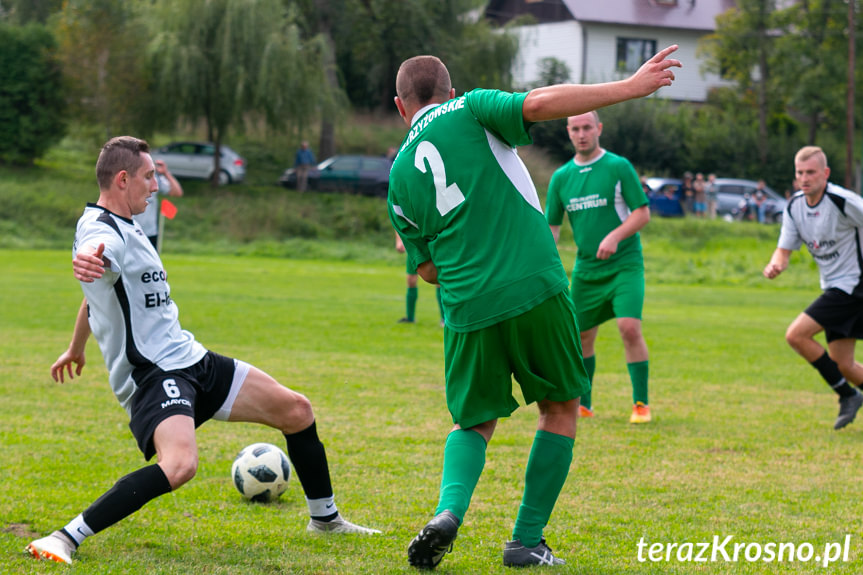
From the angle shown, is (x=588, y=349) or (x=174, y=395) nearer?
(x=174, y=395)

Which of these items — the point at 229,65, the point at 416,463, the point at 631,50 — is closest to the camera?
the point at 416,463

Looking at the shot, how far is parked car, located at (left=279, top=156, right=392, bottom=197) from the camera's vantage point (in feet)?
121

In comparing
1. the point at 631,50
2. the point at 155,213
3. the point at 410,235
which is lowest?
the point at 155,213

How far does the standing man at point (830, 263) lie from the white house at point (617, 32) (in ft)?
141

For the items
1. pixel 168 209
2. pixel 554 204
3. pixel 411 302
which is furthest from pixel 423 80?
pixel 411 302

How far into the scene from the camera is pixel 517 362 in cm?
400

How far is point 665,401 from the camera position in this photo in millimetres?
8617

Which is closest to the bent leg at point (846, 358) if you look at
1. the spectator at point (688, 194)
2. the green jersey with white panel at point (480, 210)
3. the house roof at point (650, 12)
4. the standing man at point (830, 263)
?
the standing man at point (830, 263)

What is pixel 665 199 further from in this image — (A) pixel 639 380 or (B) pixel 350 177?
(A) pixel 639 380

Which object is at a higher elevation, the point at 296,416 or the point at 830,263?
the point at 830,263

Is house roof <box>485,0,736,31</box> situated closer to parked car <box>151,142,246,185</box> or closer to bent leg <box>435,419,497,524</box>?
parked car <box>151,142,246,185</box>

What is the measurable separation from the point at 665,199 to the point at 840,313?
31.5 meters

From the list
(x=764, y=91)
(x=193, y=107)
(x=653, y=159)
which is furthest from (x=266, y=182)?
(x=764, y=91)

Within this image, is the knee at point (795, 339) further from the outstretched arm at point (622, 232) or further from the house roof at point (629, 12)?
the house roof at point (629, 12)
